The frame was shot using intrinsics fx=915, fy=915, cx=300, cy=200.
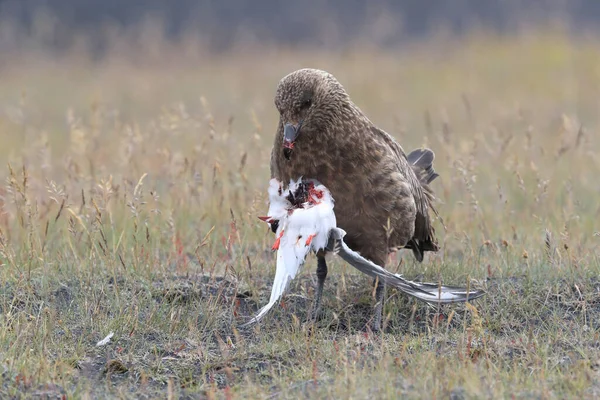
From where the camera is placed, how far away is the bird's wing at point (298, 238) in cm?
421

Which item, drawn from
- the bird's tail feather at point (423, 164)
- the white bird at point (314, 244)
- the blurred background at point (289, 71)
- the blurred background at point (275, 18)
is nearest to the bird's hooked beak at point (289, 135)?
the white bird at point (314, 244)

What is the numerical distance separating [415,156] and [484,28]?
9.93 meters

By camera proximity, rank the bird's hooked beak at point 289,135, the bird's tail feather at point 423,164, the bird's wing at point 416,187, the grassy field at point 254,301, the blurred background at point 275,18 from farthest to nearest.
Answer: the blurred background at point 275,18 < the bird's tail feather at point 423,164 < the bird's wing at point 416,187 < the bird's hooked beak at point 289,135 < the grassy field at point 254,301

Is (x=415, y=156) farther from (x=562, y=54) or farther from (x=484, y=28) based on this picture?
(x=484, y=28)

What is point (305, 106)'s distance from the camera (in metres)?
4.47

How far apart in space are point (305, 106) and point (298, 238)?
668 millimetres

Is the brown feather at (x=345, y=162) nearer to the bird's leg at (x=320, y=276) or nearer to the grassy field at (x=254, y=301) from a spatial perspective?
the bird's leg at (x=320, y=276)

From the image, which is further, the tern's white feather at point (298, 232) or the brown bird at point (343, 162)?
the brown bird at point (343, 162)

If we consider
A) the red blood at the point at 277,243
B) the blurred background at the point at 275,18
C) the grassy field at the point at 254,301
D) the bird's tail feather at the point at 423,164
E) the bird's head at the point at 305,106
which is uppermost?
the blurred background at the point at 275,18

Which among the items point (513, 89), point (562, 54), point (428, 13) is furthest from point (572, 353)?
point (428, 13)

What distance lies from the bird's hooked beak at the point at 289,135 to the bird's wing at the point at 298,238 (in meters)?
0.30

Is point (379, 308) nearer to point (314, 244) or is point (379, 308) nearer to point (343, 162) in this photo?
point (314, 244)

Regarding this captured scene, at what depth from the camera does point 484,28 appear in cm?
1489

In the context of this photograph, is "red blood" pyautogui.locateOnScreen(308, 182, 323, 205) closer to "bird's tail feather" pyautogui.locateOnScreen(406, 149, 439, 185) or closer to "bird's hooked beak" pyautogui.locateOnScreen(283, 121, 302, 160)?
"bird's hooked beak" pyautogui.locateOnScreen(283, 121, 302, 160)
